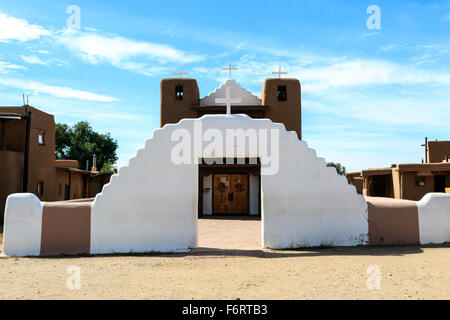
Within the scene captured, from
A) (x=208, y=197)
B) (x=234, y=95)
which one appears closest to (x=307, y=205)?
(x=208, y=197)

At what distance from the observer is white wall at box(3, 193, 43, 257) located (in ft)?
26.6

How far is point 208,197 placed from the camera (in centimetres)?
1933

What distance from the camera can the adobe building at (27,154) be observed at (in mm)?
16375

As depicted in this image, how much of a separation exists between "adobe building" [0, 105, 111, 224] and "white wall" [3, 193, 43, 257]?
367 inches

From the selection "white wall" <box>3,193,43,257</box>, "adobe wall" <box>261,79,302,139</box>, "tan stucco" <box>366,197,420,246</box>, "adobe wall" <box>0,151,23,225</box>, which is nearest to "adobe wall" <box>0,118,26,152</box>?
"adobe wall" <box>0,151,23,225</box>

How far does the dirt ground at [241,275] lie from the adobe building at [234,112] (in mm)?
10871

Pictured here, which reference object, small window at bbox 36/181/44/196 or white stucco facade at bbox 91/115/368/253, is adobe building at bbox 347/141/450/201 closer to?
white stucco facade at bbox 91/115/368/253

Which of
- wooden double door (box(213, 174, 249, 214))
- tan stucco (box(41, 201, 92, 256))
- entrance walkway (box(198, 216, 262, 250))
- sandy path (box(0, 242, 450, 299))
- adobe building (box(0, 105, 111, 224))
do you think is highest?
adobe building (box(0, 105, 111, 224))

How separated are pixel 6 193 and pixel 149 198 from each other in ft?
36.8

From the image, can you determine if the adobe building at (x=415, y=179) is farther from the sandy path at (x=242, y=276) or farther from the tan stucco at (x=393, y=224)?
the sandy path at (x=242, y=276)

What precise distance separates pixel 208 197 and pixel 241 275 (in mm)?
13148


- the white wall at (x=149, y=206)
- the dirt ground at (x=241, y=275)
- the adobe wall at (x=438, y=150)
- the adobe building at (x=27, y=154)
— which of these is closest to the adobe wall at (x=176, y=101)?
the adobe building at (x=27, y=154)

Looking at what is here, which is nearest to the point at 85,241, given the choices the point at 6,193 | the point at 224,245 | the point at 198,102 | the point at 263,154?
the point at 224,245
